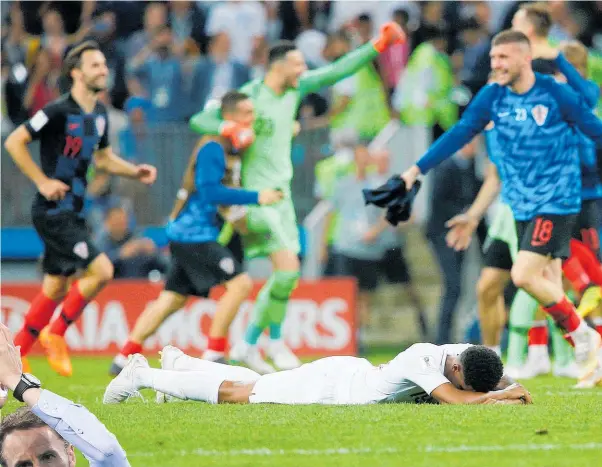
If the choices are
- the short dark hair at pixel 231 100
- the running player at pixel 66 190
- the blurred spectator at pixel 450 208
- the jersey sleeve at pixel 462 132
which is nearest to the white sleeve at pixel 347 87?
the blurred spectator at pixel 450 208

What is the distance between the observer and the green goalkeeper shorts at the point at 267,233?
13273mm

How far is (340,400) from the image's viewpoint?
27.8 feet

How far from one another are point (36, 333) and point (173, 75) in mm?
6532

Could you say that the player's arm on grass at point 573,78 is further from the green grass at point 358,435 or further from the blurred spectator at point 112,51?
the blurred spectator at point 112,51

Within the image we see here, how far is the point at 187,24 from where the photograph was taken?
19.0m

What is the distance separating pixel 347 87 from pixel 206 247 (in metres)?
6.06

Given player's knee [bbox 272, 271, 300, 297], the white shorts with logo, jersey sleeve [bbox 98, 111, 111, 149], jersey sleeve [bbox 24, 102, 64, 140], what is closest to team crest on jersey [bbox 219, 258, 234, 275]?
player's knee [bbox 272, 271, 300, 297]

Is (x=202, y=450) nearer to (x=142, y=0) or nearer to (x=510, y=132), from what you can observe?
(x=510, y=132)

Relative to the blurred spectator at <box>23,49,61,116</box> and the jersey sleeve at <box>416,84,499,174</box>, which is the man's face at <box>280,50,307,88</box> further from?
the blurred spectator at <box>23,49,61,116</box>

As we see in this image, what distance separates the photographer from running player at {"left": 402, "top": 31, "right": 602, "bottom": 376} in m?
10.6

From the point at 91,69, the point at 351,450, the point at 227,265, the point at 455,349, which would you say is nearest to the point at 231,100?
the point at 91,69

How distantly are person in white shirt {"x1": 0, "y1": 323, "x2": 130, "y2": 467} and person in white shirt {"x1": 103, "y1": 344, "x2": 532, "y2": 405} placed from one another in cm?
304

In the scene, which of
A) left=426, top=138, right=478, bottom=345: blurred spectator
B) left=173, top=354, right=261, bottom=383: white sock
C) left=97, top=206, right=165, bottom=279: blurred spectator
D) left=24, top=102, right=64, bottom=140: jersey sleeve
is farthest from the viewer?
left=97, top=206, right=165, bottom=279: blurred spectator

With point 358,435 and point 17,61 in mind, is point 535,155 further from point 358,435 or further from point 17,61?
point 17,61
